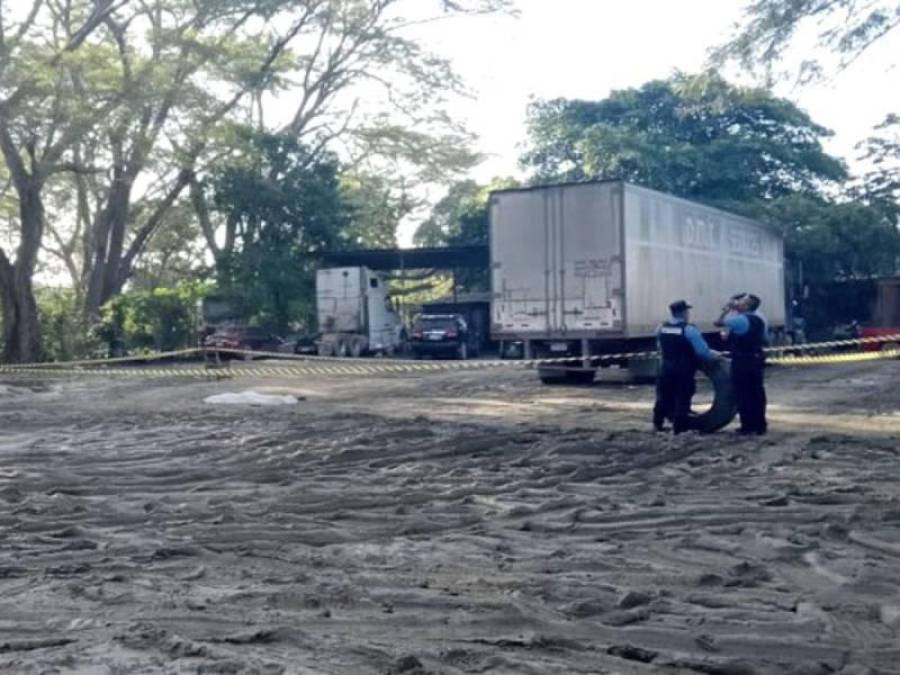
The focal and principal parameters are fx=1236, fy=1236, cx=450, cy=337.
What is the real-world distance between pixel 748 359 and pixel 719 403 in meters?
0.68

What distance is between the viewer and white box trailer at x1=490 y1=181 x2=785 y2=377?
21734mm

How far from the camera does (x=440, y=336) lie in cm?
3656

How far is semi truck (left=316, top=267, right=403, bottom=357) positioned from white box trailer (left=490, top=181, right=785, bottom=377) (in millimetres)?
16536

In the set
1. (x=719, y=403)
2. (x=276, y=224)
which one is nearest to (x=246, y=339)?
(x=276, y=224)

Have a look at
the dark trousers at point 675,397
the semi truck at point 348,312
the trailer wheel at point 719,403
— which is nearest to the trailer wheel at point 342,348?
the semi truck at point 348,312

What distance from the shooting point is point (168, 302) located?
127 feet

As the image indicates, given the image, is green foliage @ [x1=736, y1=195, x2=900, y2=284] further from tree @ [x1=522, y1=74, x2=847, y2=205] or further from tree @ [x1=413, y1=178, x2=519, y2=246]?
tree @ [x1=413, y1=178, x2=519, y2=246]

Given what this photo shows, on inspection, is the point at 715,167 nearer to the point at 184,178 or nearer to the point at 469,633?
the point at 184,178

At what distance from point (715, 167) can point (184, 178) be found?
63.3ft

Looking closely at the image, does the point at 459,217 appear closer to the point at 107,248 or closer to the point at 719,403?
the point at 107,248

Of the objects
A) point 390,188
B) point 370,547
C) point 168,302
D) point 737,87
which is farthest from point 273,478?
point 390,188

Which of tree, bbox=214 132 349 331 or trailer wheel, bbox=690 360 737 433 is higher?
tree, bbox=214 132 349 331

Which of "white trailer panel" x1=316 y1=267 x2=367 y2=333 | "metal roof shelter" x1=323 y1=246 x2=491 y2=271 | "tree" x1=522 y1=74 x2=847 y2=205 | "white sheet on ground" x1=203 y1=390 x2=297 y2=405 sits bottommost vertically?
"white sheet on ground" x1=203 y1=390 x2=297 y2=405

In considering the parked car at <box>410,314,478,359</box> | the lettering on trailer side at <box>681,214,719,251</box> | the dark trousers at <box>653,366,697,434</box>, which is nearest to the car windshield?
the parked car at <box>410,314,478,359</box>
